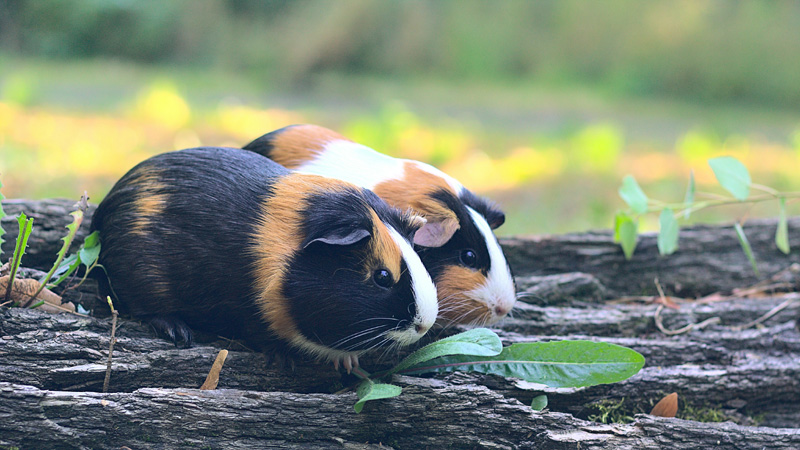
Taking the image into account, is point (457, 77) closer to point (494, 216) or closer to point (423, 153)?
point (423, 153)

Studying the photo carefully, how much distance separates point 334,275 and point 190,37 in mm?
8379

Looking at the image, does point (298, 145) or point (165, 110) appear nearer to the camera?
point (298, 145)

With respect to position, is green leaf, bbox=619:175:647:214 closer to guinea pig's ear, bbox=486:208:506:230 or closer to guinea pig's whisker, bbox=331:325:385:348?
guinea pig's ear, bbox=486:208:506:230

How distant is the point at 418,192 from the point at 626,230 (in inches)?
42.4

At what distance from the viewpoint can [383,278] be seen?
185cm

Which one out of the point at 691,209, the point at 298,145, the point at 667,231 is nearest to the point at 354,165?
the point at 298,145

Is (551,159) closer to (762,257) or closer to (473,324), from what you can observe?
(762,257)

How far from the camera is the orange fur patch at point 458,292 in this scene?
2.23 meters

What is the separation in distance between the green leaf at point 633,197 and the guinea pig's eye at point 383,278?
4.77ft

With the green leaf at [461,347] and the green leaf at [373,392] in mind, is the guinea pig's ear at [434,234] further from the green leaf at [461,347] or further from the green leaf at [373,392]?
the green leaf at [373,392]

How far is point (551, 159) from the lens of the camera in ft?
17.8

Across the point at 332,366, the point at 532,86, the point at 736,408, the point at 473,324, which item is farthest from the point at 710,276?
the point at 532,86

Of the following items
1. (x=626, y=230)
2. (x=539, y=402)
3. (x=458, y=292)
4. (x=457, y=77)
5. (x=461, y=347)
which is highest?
(x=457, y=77)

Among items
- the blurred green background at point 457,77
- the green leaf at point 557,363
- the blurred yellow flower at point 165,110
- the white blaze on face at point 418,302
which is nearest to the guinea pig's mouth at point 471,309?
the green leaf at point 557,363
